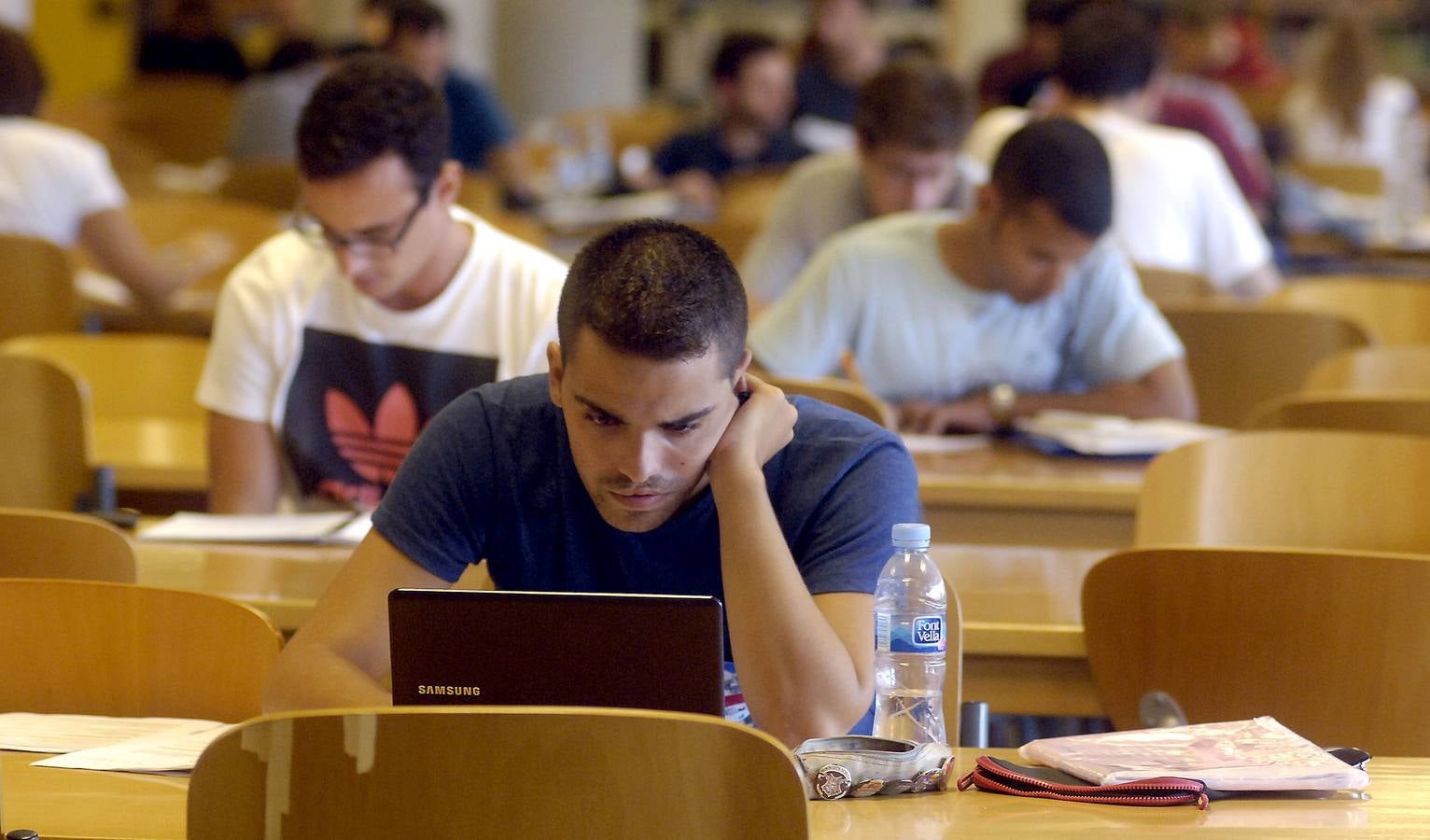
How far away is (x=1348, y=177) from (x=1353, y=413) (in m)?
4.86

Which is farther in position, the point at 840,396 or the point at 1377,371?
the point at 1377,371

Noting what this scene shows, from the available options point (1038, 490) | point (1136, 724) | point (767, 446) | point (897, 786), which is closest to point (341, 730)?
point (897, 786)

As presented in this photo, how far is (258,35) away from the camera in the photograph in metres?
11.9

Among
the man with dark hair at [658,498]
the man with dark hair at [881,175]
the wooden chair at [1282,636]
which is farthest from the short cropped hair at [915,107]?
the man with dark hair at [658,498]

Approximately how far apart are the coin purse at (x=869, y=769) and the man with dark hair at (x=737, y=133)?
502 cm

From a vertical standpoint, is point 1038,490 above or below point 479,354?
below

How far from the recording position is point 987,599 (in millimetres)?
2500

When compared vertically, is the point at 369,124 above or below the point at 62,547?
above

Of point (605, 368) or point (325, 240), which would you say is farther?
point (325, 240)

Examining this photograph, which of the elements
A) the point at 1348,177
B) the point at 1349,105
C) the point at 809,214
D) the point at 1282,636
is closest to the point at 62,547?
the point at 1282,636

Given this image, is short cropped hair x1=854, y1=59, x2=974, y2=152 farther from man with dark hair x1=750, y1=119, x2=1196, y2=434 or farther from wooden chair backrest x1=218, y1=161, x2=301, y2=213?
wooden chair backrest x1=218, y1=161, x2=301, y2=213

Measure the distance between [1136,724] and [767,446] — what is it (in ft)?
2.16

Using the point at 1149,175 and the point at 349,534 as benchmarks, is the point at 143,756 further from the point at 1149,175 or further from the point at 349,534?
the point at 1149,175

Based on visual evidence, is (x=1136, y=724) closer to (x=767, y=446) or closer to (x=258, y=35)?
(x=767, y=446)
